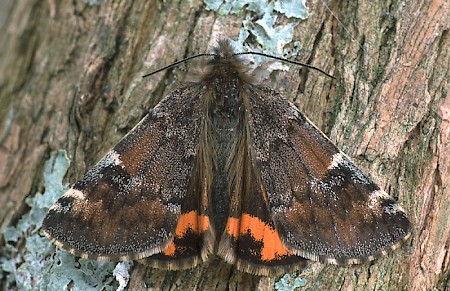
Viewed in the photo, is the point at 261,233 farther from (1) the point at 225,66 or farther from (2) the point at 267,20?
(2) the point at 267,20

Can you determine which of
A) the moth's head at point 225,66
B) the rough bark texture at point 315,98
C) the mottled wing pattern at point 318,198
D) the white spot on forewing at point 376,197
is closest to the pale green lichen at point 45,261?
the rough bark texture at point 315,98

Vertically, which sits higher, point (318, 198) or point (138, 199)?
point (318, 198)

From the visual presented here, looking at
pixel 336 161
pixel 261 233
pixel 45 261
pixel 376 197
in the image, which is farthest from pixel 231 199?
pixel 45 261

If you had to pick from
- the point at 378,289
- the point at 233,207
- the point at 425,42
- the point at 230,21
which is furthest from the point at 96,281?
the point at 425,42

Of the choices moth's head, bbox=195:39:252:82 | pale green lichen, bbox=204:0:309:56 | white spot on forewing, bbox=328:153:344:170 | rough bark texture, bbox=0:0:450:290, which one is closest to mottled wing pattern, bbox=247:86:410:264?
white spot on forewing, bbox=328:153:344:170

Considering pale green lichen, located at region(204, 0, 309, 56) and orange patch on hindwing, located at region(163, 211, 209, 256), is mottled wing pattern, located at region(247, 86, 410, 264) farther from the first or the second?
pale green lichen, located at region(204, 0, 309, 56)

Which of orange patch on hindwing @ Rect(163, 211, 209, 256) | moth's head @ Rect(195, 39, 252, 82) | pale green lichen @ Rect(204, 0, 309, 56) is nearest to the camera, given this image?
orange patch on hindwing @ Rect(163, 211, 209, 256)
